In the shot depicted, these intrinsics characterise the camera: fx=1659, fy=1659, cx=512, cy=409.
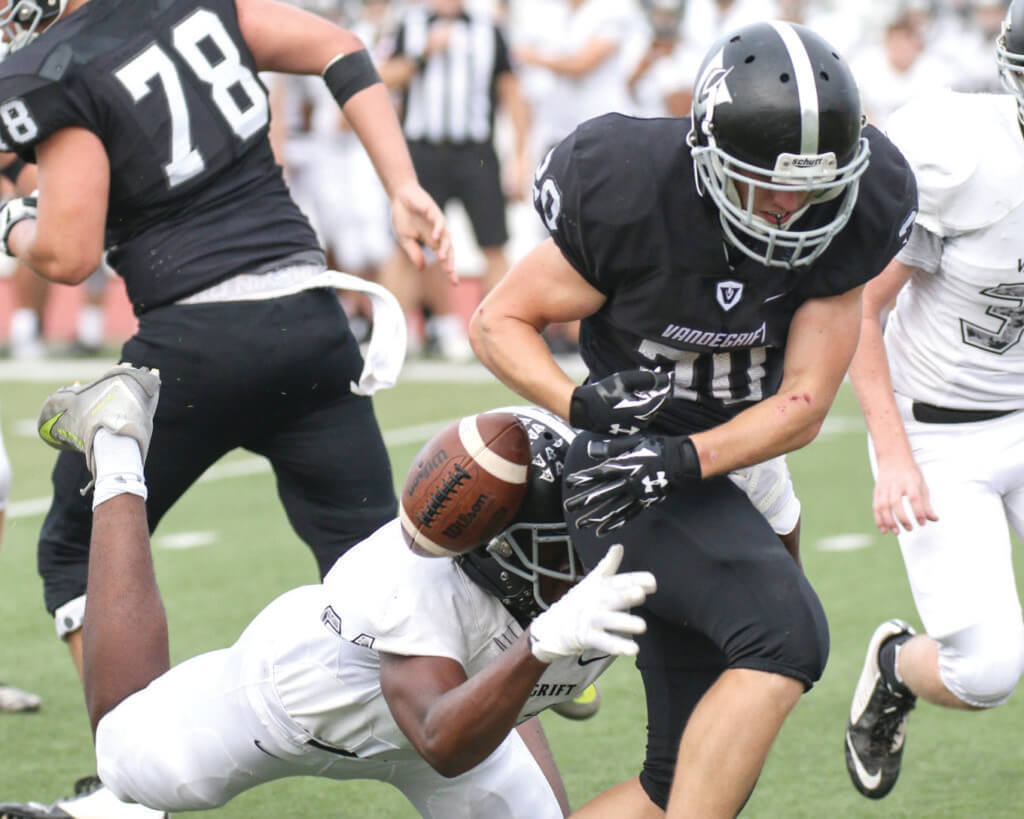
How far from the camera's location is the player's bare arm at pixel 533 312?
→ 2.72 meters

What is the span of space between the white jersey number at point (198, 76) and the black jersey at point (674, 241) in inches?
35.6

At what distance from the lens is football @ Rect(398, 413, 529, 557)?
8.45 ft

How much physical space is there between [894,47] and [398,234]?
716 cm

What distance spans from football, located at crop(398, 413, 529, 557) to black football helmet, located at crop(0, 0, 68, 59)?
1.31m

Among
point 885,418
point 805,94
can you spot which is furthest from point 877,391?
point 805,94

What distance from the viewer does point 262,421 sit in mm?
3414

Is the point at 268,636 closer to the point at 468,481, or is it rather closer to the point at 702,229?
the point at 468,481

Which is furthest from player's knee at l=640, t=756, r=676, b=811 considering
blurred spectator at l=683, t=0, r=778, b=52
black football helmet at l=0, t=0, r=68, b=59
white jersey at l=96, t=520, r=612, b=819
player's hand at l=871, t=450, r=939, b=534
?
blurred spectator at l=683, t=0, r=778, b=52

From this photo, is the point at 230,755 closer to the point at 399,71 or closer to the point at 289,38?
the point at 289,38

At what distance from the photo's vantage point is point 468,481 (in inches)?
101

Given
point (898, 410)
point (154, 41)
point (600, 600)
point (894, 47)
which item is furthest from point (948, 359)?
point (894, 47)

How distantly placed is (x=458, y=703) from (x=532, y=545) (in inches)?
14.7

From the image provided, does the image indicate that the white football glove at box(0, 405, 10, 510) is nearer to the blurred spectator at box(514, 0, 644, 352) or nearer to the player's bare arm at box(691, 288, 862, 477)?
the player's bare arm at box(691, 288, 862, 477)

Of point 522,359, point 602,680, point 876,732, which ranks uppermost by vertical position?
point 522,359
